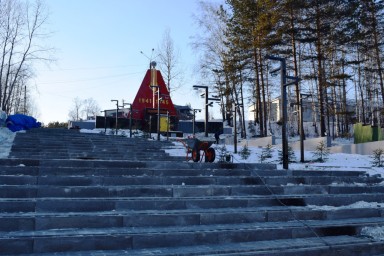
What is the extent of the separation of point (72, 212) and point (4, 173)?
227 centimetres

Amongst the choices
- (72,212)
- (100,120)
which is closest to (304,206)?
(72,212)

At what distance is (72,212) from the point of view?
5.04 m

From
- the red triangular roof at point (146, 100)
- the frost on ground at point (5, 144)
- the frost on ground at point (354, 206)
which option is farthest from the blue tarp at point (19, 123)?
the frost on ground at point (354, 206)

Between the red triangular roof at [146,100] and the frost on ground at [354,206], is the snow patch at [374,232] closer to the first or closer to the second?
the frost on ground at [354,206]

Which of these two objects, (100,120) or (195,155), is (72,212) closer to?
(195,155)

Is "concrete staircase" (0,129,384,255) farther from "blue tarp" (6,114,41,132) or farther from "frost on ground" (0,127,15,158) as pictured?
"blue tarp" (6,114,41,132)

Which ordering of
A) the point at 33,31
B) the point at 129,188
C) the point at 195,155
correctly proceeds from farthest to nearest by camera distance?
the point at 33,31 < the point at 195,155 < the point at 129,188

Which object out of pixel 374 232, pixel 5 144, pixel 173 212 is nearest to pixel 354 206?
pixel 374 232

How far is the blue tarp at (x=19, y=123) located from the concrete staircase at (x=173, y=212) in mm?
12278

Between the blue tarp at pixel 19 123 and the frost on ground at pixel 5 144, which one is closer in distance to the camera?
the frost on ground at pixel 5 144

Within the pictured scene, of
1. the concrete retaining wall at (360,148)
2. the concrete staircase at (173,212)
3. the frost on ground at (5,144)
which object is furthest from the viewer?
the concrete retaining wall at (360,148)

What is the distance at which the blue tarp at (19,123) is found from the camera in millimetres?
18141

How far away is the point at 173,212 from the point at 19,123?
643 inches

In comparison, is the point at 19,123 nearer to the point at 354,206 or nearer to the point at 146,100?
the point at 146,100
